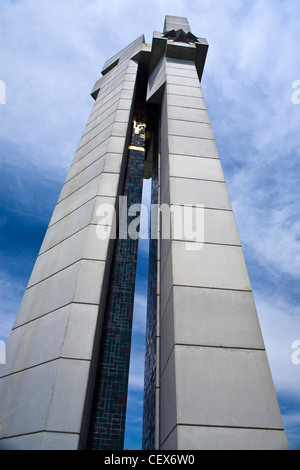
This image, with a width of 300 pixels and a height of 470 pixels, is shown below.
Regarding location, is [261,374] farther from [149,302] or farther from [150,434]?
[149,302]

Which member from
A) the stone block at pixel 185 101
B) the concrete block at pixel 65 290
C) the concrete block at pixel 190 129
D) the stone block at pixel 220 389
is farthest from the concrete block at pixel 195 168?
the stone block at pixel 220 389

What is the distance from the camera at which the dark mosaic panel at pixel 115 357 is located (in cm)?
563

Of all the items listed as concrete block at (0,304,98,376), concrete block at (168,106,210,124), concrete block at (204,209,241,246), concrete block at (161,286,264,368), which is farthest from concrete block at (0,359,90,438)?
concrete block at (168,106,210,124)

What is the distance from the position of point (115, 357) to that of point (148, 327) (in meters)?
1.73

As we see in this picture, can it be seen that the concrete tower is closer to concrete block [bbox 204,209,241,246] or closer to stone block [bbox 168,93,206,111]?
concrete block [bbox 204,209,241,246]

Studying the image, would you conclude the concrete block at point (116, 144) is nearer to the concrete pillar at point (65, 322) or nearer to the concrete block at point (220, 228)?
the concrete pillar at point (65, 322)

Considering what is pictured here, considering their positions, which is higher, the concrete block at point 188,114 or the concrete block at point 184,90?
the concrete block at point 184,90

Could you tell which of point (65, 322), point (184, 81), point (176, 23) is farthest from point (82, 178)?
point (176, 23)

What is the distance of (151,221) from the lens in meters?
9.84

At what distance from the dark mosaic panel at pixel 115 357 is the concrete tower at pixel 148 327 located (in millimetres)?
24

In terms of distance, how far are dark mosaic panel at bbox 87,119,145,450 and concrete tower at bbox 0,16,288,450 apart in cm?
2

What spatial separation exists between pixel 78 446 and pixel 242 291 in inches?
150

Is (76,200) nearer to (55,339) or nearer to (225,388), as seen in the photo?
(55,339)
